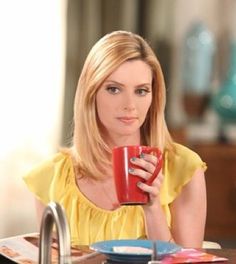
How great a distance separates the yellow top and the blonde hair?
4 centimetres

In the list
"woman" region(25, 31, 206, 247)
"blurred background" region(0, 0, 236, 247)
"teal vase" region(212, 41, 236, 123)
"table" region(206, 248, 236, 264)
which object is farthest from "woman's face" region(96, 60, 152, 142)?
"teal vase" region(212, 41, 236, 123)

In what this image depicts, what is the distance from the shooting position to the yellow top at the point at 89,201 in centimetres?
172

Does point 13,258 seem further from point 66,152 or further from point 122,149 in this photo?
point 66,152

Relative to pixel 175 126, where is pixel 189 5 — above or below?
above

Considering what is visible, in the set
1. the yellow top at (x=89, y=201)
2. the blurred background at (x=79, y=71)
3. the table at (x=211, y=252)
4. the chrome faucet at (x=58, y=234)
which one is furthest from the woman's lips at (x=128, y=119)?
the blurred background at (x=79, y=71)

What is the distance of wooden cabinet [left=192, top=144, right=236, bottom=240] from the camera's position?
406 centimetres

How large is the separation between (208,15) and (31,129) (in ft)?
4.32

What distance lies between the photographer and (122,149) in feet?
4.64

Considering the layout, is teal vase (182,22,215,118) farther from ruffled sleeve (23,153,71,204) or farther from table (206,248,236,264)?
table (206,248,236,264)

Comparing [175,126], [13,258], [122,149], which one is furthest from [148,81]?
[175,126]

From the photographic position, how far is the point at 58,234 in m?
1.09

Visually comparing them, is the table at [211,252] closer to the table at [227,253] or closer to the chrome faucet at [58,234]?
the table at [227,253]

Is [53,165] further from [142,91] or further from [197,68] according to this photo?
[197,68]

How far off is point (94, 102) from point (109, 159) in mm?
149
